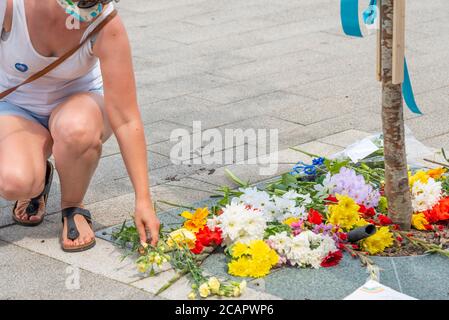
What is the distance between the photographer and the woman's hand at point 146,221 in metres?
3.88

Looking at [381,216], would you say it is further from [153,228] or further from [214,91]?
[214,91]

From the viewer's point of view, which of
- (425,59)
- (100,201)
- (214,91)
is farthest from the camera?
(425,59)

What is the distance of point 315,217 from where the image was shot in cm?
407

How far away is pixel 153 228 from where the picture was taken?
3881 mm

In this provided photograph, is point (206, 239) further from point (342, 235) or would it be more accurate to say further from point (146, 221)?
point (342, 235)

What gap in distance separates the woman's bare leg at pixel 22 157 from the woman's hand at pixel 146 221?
55 cm

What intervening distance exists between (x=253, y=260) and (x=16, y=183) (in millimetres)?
1094

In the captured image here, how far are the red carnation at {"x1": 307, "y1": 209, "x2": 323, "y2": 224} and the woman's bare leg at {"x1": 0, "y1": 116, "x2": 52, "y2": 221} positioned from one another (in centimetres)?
119

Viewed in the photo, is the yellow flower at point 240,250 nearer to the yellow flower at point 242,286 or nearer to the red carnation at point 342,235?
the yellow flower at point 242,286

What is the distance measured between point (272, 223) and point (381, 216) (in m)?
0.48

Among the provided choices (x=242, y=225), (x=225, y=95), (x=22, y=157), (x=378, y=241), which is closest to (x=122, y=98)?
(x=22, y=157)

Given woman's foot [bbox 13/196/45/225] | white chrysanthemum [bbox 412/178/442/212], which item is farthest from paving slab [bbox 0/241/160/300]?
white chrysanthemum [bbox 412/178/442/212]

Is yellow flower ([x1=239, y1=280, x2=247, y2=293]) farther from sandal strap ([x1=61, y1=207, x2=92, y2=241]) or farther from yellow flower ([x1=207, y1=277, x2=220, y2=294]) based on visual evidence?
sandal strap ([x1=61, y1=207, x2=92, y2=241])
